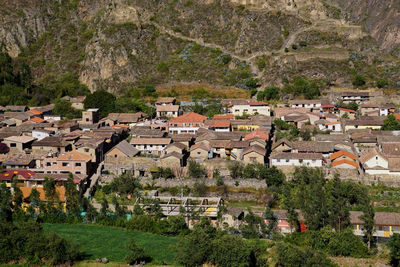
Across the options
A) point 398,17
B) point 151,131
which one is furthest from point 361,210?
point 398,17

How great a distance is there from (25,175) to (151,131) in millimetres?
12070

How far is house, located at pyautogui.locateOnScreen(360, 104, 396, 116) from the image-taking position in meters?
48.0

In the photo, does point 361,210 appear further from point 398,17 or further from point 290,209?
point 398,17

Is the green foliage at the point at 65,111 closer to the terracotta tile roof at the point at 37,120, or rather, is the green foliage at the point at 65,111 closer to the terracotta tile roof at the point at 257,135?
the terracotta tile roof at the point at 37,120

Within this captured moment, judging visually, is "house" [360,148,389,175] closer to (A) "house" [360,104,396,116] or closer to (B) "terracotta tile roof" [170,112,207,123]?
(A) "house" [360,104,396,116]

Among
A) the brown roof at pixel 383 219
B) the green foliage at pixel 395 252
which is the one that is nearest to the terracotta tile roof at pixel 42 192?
the brown roof at pixel 383 219

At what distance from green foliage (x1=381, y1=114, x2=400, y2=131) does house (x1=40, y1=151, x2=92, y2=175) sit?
25.9m

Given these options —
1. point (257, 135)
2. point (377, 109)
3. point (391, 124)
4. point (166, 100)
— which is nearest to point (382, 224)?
point (257, 135)

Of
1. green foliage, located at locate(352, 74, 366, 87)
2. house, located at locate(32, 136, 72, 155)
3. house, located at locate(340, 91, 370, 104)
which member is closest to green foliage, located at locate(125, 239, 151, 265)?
house, located at locate(32, 136, 72, 155)

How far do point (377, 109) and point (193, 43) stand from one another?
3050 cm

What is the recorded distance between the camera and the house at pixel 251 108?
49.6 meters

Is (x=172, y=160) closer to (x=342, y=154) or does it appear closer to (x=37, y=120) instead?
(x=342, y=154)

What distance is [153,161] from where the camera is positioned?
36875 mm

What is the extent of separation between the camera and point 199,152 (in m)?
37.8
